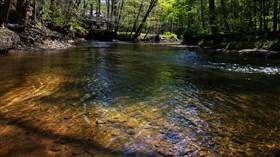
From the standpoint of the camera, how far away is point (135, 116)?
15.9ft

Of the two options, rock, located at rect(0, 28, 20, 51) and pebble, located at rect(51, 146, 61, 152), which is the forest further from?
pebble, located at rect(51, 146, 61, 152)

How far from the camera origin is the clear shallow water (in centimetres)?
359

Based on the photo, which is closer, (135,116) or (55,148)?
(55,148)

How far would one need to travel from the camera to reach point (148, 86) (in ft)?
24.3

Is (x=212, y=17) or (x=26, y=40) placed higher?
(x=212, y=17)

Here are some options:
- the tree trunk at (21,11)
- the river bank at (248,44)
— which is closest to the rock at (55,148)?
the river bank at (248,44)

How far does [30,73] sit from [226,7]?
22.2 m

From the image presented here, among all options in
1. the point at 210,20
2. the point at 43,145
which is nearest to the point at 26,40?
the point at 43,145

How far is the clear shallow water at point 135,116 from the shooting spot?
3.59 m

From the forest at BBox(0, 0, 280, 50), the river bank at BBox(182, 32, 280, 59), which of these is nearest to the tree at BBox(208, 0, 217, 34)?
the forest at BBox(0, 0, 280, 50)

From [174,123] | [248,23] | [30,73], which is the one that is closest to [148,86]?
[174,123]

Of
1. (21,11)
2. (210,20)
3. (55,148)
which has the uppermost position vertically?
(210,20)

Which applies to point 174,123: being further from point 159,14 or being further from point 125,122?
point 159,14

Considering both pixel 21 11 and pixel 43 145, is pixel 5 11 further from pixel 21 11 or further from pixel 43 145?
pixel 43 145
